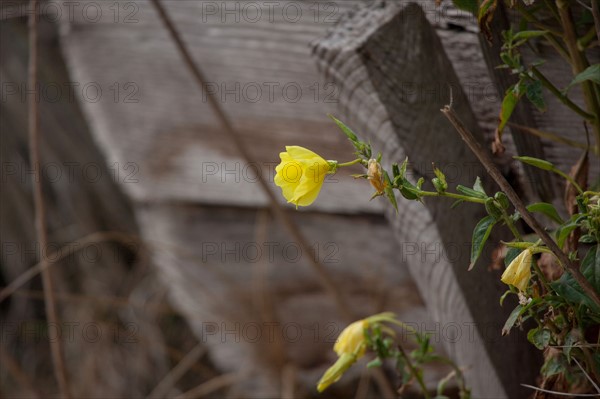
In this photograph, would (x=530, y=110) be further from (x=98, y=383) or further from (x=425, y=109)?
(x=98, y=383)

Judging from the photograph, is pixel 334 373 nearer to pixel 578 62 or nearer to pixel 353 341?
pixel 353 341

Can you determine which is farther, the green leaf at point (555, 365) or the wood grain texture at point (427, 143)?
the wood grain texture at point (427, 143)

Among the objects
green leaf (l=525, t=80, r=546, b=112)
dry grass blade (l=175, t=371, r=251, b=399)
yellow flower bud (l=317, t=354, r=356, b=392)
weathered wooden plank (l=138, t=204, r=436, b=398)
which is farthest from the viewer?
weathered wooden plank (l=138, t=204, r=436, b=398)

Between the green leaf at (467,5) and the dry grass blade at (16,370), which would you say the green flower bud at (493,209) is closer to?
the green leaf at (467,5)

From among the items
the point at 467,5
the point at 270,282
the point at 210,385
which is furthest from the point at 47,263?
the point at 270,282

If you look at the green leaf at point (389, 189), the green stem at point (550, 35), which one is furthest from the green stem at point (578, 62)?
the green leaf at point (389, 189)

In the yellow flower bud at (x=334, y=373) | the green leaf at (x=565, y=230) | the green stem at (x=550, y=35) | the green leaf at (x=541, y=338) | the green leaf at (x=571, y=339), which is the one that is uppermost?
the green stem at (x=550, y=35)

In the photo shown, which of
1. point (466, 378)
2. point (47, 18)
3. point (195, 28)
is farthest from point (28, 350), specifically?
point (466, 378)

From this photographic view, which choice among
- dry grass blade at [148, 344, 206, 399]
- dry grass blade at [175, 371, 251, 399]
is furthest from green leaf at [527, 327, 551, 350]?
dry grass blade at [148, 344, 206, 399]

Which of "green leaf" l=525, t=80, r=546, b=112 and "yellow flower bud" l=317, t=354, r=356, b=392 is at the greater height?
"green leaf" l=525, t=80, r=546, b=112

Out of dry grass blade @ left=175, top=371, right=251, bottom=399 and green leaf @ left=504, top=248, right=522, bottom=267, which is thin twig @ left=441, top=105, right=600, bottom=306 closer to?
green leaf @ left=504, top=248, right=522, bottom=267
